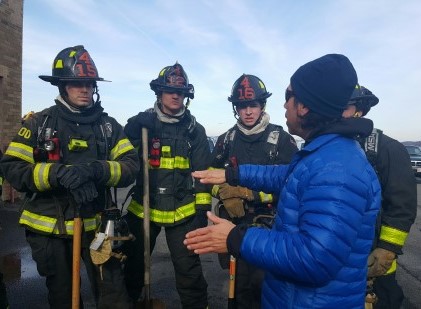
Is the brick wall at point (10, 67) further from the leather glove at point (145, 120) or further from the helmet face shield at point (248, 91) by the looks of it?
the helmet face shield at point (248, 91)

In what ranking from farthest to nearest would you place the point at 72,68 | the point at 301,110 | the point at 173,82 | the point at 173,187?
1. the point at 173,82
2. the point at 173,187
3. the point at 72,68
4. the point at 301,110

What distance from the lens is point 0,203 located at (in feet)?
28.6

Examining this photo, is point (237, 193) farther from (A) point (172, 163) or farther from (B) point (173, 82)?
(B) point (173, 82)

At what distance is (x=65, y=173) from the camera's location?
8.57 feet

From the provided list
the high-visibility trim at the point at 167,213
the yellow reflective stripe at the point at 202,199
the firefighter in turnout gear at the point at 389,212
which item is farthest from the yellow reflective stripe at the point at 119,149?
the firefighter in turnout gear at the point at 389,212

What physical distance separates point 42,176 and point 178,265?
5.38 ft

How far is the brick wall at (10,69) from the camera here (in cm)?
839

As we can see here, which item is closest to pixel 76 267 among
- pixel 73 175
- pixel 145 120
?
pixel 73 175

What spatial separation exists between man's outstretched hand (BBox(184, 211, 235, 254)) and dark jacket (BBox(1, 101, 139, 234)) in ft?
4.77

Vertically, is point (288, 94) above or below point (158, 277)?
Result: above

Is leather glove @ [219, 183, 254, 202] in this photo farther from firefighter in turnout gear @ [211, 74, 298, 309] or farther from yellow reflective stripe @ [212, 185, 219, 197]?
yellow reflective stripe @ [212, 185, 219, 197]

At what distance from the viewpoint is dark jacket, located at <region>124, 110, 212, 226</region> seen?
3.54 meters

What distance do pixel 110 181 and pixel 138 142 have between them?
855 millimetres

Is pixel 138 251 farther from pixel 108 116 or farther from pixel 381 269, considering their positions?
pixel 381 269
